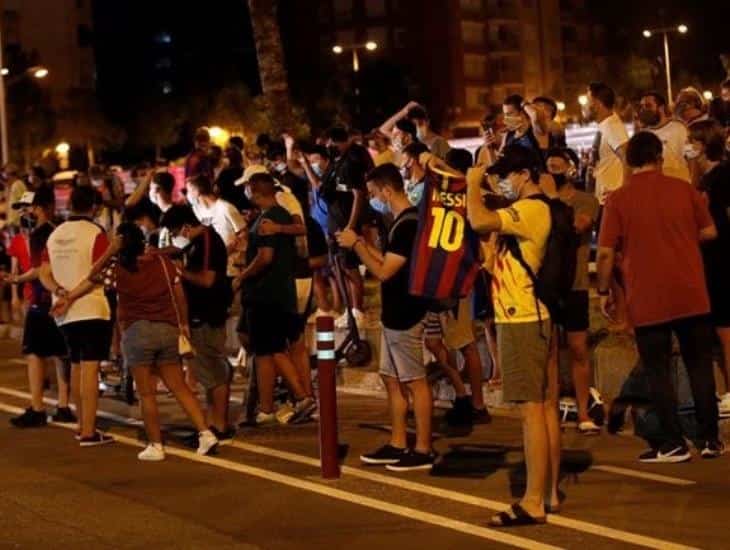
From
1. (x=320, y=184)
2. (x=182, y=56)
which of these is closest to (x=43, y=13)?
(x=182, y=56)

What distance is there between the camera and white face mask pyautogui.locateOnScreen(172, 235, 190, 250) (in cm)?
1225

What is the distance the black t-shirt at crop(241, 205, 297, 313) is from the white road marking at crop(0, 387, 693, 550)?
1.22m

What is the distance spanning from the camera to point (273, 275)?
1272cm

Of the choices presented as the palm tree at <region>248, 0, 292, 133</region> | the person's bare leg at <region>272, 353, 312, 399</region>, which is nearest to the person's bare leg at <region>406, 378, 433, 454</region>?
the person's bare leg at <region>272, 353, 312, 399</region>

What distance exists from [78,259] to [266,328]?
164 cm

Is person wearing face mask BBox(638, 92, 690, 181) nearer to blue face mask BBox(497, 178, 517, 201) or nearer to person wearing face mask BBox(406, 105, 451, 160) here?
person wearing face mask BBox(406, 105, 451, 160)

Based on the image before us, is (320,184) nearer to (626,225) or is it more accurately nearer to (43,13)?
(626,225)

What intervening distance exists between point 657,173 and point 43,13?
99.6m

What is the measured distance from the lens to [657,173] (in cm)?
1032

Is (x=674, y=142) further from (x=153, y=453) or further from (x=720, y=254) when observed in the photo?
(x=153, y=453)

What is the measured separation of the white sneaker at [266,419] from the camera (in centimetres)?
1298

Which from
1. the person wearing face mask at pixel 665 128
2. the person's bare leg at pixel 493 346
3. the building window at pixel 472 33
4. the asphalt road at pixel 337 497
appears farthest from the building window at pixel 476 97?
the asphalt road at pixel 337 497

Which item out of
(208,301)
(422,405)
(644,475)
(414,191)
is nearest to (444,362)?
(414,191)

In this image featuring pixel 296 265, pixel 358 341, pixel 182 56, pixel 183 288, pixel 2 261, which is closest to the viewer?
pixel 183 288
